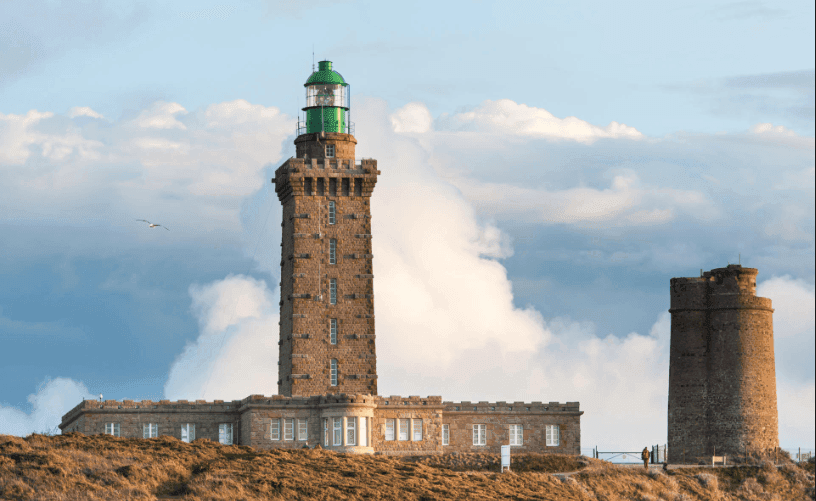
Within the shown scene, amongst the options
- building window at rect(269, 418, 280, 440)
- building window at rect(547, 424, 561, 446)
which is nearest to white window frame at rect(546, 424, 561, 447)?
building window at rect(547, 424, 561, 446)

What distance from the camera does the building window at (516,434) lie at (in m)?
86.3

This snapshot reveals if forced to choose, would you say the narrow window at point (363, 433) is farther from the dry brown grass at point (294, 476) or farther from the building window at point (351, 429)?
the dry brown grass at point (294, 476)

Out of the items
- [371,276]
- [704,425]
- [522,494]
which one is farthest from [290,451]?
[704,425]

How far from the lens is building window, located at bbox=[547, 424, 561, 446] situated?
86.7 metres

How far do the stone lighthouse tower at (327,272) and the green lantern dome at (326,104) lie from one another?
0.50 m

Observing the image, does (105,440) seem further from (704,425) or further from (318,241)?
(704,425)

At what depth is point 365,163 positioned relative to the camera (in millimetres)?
90938

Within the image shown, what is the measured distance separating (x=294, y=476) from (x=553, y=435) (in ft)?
81.4

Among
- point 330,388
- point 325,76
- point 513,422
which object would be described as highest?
point 325,76

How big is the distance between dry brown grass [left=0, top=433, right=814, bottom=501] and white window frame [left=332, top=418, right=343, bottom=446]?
3.49m

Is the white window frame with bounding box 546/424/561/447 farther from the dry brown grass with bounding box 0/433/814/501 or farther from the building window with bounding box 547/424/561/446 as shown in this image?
the dry brown grass with bounding box 0/433/814/501

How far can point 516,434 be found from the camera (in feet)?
283

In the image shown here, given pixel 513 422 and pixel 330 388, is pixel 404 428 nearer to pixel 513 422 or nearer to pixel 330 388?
pixel 330 388

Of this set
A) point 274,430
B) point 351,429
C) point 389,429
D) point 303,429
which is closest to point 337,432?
point 351,429
